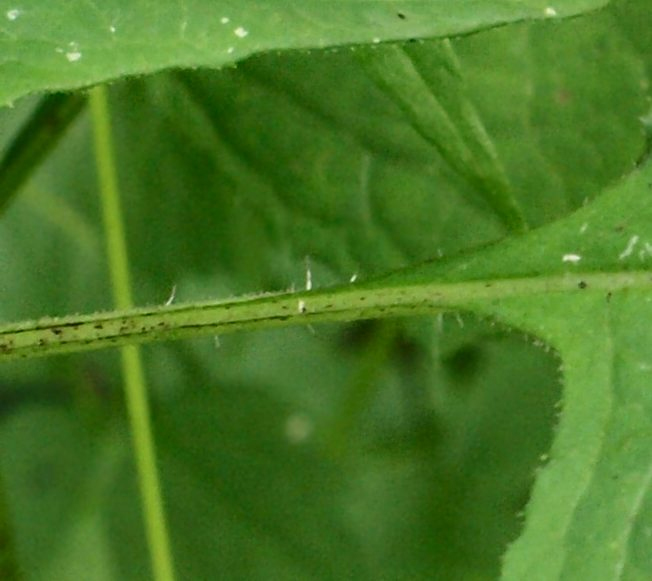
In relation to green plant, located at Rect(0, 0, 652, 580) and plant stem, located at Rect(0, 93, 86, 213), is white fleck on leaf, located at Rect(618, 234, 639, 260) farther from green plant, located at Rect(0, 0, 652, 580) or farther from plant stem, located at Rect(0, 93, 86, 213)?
plant stem, located at Rect(0, 93, 86, 213)

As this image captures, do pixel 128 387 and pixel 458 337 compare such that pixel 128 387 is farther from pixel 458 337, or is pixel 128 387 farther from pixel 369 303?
pixel 369 303

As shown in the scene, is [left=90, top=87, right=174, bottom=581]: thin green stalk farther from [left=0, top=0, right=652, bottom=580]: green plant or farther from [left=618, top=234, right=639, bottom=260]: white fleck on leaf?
[left=618, top=234, right=639, bottom=260]: white fleck on leaf

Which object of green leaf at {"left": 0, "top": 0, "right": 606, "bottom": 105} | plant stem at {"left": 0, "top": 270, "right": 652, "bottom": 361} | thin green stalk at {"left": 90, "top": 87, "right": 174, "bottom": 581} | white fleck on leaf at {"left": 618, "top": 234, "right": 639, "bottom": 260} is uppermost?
green leaf at {"left": 0, "top": 0, "right": 606, "bottom": 105}

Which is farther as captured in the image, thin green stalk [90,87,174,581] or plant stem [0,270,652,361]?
thin green stalk [90,87,174,581]

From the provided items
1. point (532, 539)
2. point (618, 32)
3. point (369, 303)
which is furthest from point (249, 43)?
point (618, 32)

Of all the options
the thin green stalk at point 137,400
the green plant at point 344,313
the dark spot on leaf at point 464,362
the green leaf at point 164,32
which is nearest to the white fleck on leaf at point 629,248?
the green plant at point 344,313

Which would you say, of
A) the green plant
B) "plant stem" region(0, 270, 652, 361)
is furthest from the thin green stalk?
"plant stem" region(0, 270, 652, 361)

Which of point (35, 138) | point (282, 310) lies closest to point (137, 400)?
point (35, 138)

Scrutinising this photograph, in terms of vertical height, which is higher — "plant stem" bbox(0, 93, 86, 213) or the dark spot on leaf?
"plant stem" bbox(0, 93, 86, 213)
